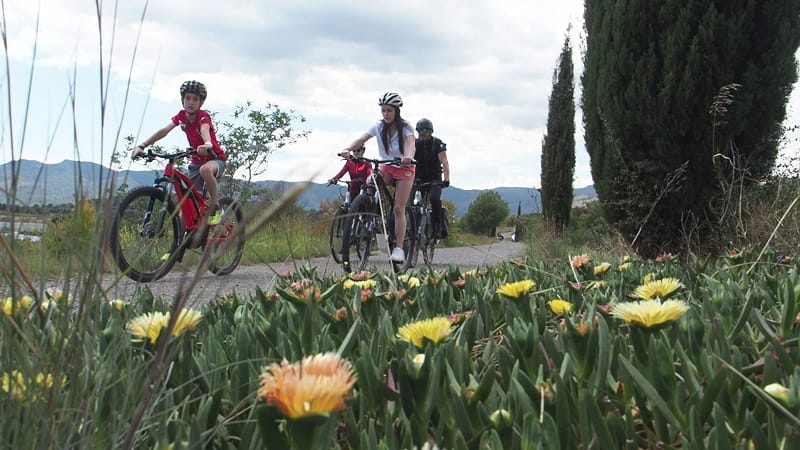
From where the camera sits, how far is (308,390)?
494mm

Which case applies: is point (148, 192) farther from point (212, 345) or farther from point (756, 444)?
point (756, 444)

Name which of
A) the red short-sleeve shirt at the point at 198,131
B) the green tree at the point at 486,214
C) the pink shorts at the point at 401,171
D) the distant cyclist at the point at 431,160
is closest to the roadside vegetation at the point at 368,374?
the red short-sleeve shirt at the point at 198,131

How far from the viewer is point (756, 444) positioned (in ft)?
2.32

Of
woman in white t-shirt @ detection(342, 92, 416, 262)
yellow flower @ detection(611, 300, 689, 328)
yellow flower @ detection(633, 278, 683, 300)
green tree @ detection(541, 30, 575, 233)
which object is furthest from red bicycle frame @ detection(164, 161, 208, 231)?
green tree @ detection(541, 30, 575, 233)

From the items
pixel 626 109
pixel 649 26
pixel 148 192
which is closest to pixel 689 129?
pixel 626 109

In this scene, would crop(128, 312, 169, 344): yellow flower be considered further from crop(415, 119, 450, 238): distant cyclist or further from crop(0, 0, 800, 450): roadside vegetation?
crop(415, 119, 450, 238): distant cyclist

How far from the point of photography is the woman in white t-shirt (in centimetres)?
662

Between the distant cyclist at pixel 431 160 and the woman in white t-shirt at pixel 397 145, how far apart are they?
6.30ft

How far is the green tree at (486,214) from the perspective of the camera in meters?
43.9

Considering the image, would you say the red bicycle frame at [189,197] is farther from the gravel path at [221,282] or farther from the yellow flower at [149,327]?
the yellow flower at [149,327]

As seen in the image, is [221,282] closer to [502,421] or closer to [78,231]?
[78,231]

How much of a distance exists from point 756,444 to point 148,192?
566 cm

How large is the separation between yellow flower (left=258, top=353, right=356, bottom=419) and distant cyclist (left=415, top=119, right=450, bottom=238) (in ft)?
26.5

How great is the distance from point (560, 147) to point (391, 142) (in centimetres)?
1504
